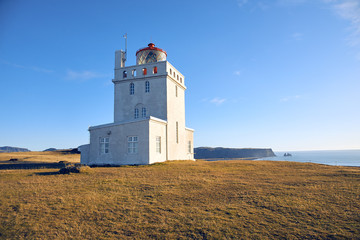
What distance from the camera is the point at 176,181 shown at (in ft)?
42.0

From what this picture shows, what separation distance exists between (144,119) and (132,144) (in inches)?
108

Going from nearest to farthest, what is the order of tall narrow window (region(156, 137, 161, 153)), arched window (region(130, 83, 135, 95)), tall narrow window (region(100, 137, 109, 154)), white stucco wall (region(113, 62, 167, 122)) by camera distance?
tall narrow window (region(156, 137, 161, 153)), tall narrow window (region(100, 137, 109, 154)), white stucco wall (region(113, 62, 167, 122)), arched window (region(130, 83, 135, 95))

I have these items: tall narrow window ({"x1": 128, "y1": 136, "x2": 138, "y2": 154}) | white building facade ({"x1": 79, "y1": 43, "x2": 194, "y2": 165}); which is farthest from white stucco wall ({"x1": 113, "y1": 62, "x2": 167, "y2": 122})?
tall narrow window ({"x1": 128, "y1": 136, "x2": 138, "y2": 154})

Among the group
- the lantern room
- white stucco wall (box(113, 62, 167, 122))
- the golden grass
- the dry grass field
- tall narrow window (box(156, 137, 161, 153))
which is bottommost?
the dry grass field

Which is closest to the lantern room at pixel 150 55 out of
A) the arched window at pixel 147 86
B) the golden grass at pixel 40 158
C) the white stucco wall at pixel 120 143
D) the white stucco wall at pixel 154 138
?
the arched window at pixel 147 86

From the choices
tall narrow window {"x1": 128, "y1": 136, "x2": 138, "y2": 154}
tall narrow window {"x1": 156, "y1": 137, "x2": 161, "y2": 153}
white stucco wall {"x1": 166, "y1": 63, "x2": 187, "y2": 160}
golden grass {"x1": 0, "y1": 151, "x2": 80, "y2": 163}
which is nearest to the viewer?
tall narrow window {"x1": 128, "y1": 136, "x2": 138, "y2": 154}

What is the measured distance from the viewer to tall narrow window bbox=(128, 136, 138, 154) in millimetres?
21969

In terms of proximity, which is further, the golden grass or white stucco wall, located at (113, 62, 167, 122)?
the golden grass

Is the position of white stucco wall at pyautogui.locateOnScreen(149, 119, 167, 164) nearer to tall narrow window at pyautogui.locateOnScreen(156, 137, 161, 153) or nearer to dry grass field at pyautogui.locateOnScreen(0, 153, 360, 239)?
tall narrow window at pyautogui.locateOnScreen(156, 137, 161, 153)

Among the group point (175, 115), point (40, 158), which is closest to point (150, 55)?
point (175, 115)

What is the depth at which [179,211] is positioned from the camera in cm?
809

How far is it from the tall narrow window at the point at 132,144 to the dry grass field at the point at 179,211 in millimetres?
9913

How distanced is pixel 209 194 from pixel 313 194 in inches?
179

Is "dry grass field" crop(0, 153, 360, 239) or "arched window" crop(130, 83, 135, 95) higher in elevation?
"arched window" crop(130, 83, 135, 95)
